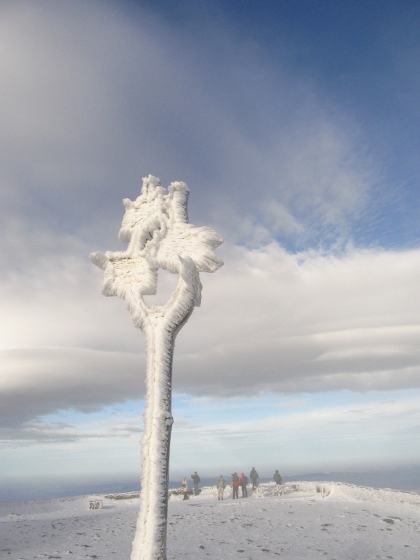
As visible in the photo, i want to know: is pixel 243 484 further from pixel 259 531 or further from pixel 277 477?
pixel 259 531

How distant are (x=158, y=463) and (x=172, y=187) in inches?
198

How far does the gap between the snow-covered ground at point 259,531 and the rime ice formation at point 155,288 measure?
4597 mm

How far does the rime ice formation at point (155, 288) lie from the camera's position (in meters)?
5.89

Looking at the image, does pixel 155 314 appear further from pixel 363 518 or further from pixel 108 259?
pixel 363 518

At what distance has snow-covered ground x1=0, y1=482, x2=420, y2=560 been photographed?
9.84m

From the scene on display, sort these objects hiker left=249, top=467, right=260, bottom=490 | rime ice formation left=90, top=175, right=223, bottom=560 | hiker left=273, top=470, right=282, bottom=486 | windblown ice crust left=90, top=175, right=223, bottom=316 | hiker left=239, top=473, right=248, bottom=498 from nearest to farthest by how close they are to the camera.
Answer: rime ice formation left=90, top=175, right=223, bottom=560, windblown ice crust left=90, top=175, right=223, bottom=316, hiker left=239, top=473, right=248, bottom=498, hiker left=273, top=470, right=282, bottom=486, hiker left=249, top=467, right=260, bottom=490

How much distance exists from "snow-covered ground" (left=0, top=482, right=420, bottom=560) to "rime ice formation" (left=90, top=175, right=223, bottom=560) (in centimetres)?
460

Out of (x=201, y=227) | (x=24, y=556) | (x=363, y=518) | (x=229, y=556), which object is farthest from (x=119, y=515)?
(x=201, y=227)

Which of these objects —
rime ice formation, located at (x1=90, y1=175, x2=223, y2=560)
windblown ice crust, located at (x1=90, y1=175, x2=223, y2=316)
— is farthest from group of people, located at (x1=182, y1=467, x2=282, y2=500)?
windblown ice crust, located at (x1=90, y1=175, x2=223, y2=316)

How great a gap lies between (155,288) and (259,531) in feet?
30.3

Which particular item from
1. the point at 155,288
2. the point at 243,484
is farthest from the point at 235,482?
the point at 155,288

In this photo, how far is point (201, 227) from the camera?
7082 millimetres

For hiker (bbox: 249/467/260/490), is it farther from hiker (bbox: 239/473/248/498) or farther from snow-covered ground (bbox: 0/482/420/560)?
snow-covered ground (bbox: 0/482/420/560)

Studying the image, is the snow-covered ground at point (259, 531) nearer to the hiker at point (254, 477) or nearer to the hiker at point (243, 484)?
the hiker at point (243, 484)
